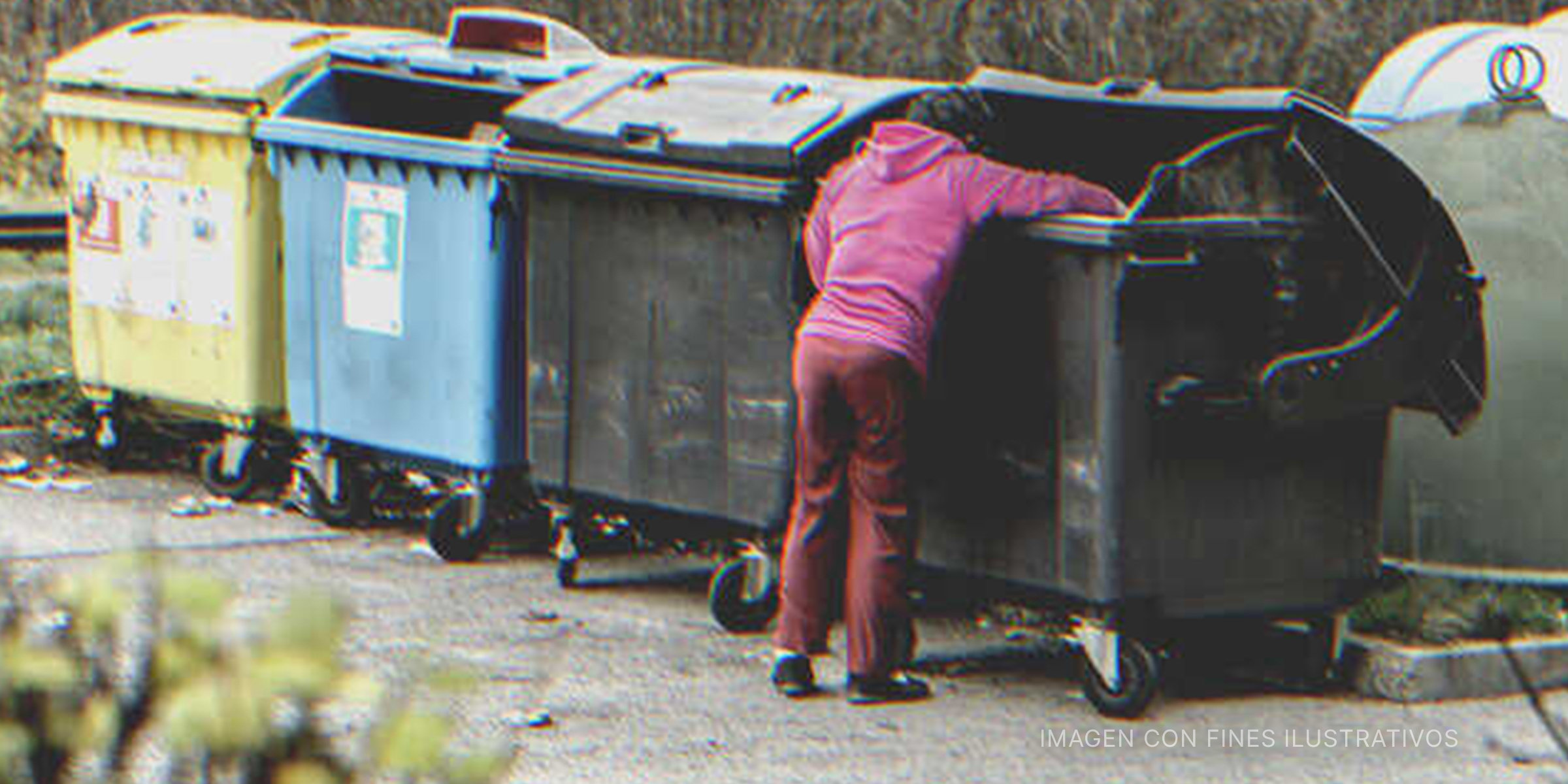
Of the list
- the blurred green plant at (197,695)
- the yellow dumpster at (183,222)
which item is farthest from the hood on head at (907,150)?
the blurred green plant at (197,695)

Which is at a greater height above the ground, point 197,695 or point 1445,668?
point 197,695

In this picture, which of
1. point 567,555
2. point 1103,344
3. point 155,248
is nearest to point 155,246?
point 155,248

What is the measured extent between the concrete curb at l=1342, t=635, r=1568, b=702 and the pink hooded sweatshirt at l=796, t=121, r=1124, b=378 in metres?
1.29

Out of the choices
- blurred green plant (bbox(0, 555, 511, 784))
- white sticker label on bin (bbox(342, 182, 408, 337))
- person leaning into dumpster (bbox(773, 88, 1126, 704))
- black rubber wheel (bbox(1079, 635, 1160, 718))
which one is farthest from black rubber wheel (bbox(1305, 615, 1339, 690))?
blurred green plant (bbox(0, 555, 511, 784))

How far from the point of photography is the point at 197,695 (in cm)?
185

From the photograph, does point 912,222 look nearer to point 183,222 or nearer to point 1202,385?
point 1202,385

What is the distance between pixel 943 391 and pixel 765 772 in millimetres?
1263

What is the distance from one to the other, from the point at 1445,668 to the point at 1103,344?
1.21m

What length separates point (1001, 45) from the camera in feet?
42.3

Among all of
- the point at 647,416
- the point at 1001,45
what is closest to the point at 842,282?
the point at 647,416

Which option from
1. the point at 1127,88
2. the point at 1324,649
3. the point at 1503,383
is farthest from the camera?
the point at 1503,383

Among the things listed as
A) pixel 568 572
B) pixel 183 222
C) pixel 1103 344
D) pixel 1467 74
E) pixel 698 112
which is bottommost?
pixel 568 572

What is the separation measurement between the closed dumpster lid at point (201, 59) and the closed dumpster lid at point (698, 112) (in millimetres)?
1447

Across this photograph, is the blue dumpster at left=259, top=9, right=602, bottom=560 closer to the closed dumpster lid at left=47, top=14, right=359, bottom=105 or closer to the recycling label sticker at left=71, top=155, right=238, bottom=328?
the closed dumpster lid at left=47, top=14, right=359, bottom=105
